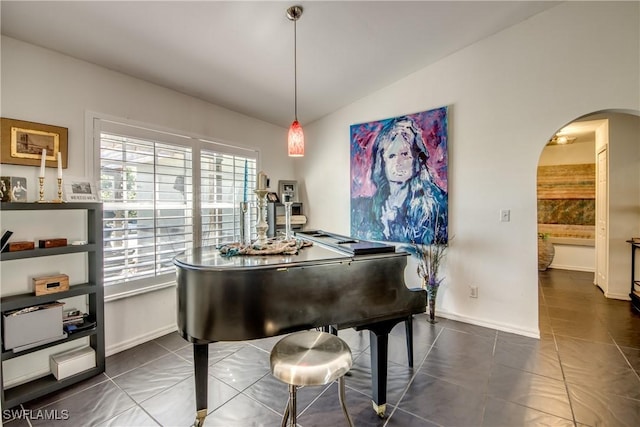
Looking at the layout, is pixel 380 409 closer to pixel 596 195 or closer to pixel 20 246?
pixel 20 246

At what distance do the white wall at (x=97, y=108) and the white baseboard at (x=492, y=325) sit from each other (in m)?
3.08

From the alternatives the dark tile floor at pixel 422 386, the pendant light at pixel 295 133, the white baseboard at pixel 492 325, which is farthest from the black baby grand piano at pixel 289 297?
the white baseboard at pixel 492 325

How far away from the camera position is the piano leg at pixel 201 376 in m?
1.68

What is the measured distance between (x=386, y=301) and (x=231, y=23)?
2.26 meters

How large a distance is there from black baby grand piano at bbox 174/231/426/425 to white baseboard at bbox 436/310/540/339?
1785 millimetres

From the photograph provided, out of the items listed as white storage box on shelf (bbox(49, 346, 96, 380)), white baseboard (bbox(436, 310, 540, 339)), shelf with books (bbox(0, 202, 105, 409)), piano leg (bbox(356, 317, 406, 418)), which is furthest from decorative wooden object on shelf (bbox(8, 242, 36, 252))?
white baseboard (bbox(436, 310, 540, 339))

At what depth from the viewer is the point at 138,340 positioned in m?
2.75

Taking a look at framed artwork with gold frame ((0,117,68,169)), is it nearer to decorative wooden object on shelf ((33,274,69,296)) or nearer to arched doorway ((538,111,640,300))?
A: decorative wooden object on shelf ((33,274,69,296))

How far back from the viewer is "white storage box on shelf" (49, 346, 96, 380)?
2.12 metres

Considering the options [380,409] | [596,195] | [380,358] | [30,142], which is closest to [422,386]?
[380,409]

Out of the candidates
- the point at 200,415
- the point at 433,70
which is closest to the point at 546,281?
the point at 433,70

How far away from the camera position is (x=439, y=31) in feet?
9.09

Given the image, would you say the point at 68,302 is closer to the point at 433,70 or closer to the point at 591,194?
the point at 433,70

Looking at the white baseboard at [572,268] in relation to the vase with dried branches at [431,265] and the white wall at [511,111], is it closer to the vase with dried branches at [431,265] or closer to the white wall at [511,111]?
the white wall at [511,111]
